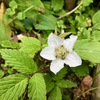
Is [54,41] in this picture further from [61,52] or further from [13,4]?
[13,4]

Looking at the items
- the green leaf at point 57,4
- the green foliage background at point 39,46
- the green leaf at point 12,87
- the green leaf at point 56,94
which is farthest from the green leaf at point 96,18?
the green leaf at point 12,87

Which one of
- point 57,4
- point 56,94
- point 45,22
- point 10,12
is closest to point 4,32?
point 10,12

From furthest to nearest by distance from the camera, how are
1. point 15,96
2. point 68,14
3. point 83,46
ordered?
point 68,14
point 83,46
point 15,96

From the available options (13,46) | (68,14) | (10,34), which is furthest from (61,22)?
(13,46)

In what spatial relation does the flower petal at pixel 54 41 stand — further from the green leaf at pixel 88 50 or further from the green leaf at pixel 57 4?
the green leaf at pixel 57 4

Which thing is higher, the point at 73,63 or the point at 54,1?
the point at 54,1

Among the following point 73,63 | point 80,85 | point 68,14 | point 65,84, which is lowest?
point 80,85

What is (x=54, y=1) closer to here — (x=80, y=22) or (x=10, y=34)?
(x=80, y=22)

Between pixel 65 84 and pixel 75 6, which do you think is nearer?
pixel 65 84
